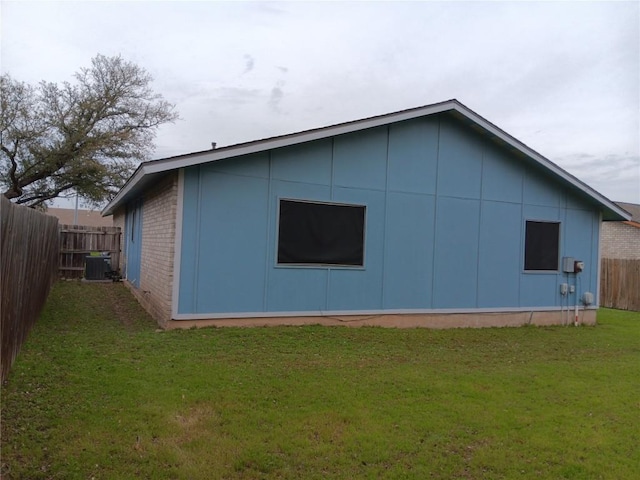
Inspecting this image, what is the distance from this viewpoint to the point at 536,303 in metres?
12.2

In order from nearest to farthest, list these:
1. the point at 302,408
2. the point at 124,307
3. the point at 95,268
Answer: the point at 302,408 < the point at 124,307 < the point at 95,268

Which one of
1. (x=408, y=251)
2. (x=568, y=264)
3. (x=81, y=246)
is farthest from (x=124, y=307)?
(x=568, y=264)

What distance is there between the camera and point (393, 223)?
10.5 metres

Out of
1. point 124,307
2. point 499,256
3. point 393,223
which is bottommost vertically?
point 124,307

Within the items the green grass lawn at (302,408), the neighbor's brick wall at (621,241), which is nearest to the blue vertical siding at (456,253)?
the green grass lawn at (302,408)

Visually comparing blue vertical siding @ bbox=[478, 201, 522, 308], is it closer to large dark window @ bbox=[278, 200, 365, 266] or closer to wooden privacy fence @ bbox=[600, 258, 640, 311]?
large dark window @ bbox=[278, 200, 365, 266]

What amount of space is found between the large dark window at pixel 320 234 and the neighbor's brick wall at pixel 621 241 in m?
18.5

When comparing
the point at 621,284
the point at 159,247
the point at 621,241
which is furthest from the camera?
the point at 621,241

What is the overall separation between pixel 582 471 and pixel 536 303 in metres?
8.48

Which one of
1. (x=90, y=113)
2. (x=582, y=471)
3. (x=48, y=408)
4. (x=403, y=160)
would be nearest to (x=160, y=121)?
(x=90, y=113)

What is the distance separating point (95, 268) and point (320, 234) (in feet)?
36.2

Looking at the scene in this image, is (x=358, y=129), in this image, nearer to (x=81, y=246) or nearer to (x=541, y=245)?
(x=541, y=245)

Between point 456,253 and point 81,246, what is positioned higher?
point 456,253

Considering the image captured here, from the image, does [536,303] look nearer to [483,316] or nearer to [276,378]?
[483,316]
